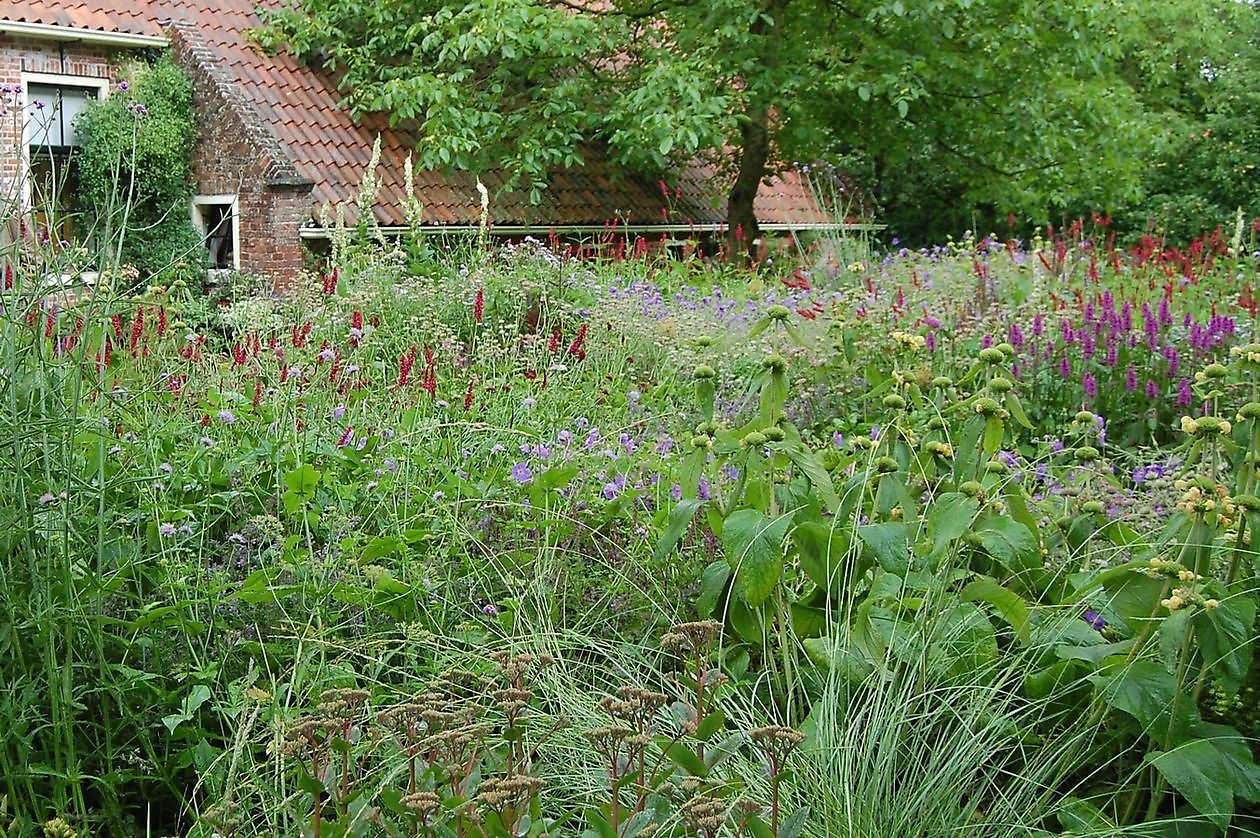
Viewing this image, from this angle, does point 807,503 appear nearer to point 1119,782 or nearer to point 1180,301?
point 1119,782

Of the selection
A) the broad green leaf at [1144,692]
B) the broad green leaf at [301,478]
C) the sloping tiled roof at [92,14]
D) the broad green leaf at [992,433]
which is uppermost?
the sloping tiled roof at [92,14]

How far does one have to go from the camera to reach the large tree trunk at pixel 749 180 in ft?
49.2

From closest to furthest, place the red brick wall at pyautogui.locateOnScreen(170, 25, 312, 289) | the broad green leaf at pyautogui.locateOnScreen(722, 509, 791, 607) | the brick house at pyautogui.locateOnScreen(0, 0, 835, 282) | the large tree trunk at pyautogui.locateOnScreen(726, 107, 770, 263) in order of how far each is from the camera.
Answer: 1. the broad green leaf at pyautogui.locateOnScreen(722, 509, 791, 607)
2. the red brick wall at pyautogui.locateOnScreen(170, 25, 312, 289)
3. the brick house at pyautogui.locateOnScreen(0, 0, 835, 282)
4. the large tree trunk at pyautogui.locateOnScreen(726, 107, 770, 263)

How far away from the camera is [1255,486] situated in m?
2.65

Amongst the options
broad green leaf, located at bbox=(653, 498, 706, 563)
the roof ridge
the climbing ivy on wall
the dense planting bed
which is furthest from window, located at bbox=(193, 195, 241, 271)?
broad green leaf, located at bbox=(653, 498, 706, 563)

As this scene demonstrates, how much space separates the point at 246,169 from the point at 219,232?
1393 millimetres

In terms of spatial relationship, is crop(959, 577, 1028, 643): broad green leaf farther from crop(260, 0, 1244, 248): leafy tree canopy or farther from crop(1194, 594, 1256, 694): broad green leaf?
crop(260, 0, 1244, 248): leafy tree canopy

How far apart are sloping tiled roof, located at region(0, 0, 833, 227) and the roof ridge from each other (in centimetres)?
8

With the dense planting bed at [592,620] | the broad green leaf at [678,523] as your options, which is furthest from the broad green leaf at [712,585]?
the broad green leaf at [678,523]

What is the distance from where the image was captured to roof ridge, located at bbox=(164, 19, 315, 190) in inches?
524

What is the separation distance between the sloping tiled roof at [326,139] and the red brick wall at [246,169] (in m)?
0.17

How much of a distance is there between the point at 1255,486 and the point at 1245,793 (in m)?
0.66

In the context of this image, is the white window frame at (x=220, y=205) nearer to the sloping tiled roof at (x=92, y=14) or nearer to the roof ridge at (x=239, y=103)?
the roof ridge at (x=239, y=103)

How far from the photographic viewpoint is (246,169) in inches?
544
